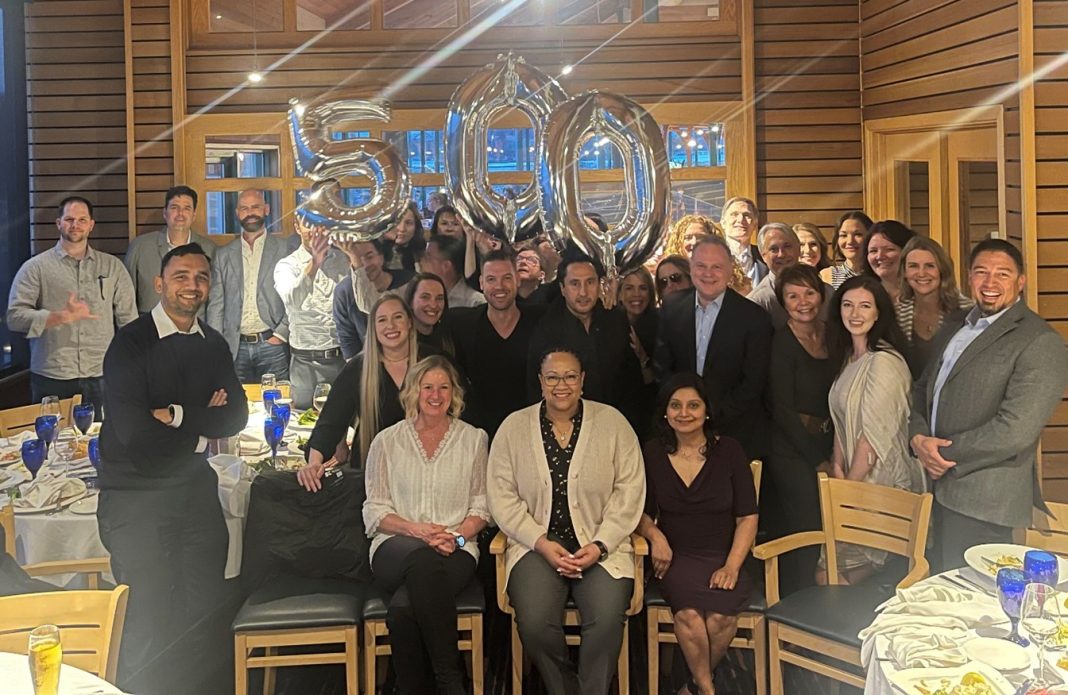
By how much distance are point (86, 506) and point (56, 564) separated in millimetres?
254

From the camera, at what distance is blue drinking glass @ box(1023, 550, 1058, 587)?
9.26 ft

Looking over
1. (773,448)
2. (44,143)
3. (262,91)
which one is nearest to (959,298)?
(773,448)

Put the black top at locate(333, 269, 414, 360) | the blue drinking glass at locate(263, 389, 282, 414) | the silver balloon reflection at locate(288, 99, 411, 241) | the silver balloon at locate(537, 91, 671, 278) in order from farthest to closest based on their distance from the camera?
the black top at locate(333, 269, 414, 360) < the blue drinking glass at locate(263, 389, 282, 414) < the silver balloon reflection at locate(288, 99, 411, 241) < the silver balloon at locate(537, 91, 671, 278)

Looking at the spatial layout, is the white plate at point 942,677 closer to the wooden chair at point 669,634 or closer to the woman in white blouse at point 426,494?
the wooden chair at point 669,634

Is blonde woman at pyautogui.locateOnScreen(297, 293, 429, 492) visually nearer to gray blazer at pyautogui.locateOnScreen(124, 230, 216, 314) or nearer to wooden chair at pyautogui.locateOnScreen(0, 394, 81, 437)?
wooden chair at pyautogui.locateOnScreen(0, 394, 81, 437)

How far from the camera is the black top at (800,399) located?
450cm

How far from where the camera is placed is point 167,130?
8.12 m

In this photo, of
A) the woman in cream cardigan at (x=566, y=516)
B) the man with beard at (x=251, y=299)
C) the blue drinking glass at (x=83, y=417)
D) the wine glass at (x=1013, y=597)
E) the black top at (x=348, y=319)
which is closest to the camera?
the wine glass at (x=1013, y=597)

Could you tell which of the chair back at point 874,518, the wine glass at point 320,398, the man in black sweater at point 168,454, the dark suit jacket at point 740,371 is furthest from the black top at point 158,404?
the chair back at point 874,518

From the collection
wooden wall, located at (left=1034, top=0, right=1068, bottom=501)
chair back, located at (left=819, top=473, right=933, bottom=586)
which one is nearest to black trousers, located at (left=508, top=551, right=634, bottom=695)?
chair back, located at (left=819, top=473, right=933, bottom=586)

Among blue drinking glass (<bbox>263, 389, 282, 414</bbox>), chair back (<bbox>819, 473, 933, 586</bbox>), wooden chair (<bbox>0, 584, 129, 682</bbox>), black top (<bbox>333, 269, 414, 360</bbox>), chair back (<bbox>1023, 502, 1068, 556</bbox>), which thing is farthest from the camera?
black top (<bbox>333, 269, 414, 360</bbox>)

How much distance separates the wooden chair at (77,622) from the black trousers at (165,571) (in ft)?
3.41

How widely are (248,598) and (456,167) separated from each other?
5.82 feet

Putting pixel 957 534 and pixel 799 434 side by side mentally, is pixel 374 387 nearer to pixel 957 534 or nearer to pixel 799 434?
pixel 799 434
